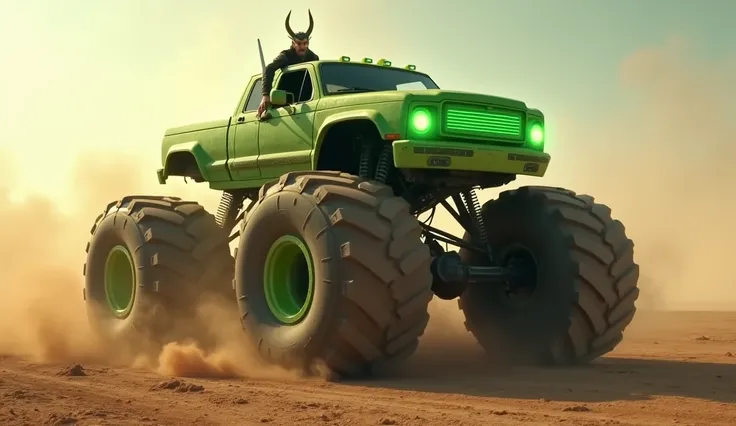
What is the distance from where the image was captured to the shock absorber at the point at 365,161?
27.9 feet

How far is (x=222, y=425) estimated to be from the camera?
5281 mm

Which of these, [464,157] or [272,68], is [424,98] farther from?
[272,68]

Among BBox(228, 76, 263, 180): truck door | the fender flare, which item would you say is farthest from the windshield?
BBox(228, 76, 263, 180): truck door

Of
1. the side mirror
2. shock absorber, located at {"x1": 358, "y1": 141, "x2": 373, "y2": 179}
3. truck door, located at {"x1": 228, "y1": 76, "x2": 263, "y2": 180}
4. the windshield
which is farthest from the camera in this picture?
truck door, located at {"x1": 228, "y1": 76, "x2": 263, "y2": 180}

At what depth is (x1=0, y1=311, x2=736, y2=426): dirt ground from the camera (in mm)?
5477

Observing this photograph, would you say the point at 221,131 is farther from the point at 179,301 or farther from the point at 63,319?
the point at 63,319

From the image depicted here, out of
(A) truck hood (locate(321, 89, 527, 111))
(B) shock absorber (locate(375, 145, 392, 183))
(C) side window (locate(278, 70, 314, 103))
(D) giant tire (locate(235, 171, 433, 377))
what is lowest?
(D) giant tire (locate(235, 171, 433, 377))

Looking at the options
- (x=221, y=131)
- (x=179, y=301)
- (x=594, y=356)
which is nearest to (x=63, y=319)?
(x=179, y=301)

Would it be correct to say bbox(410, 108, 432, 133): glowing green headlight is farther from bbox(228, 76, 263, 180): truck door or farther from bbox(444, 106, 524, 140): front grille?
bbox(228, 76, 263, 180): truck door

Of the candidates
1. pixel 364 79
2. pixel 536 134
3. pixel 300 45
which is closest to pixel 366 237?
pixel 536 134

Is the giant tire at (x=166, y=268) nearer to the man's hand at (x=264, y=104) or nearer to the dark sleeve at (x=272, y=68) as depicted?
the man's hand at (x=264, y=104)

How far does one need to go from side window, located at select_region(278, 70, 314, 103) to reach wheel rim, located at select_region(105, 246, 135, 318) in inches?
108

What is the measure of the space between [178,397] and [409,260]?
2.03m

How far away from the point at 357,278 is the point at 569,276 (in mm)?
2451
